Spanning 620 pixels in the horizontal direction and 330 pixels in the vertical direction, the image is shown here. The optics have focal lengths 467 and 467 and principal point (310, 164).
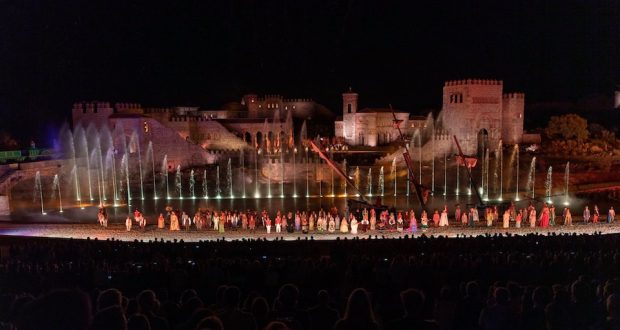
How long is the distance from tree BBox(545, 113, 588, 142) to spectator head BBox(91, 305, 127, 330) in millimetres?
43239

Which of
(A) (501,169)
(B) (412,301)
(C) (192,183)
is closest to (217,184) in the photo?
(C) (192,183)

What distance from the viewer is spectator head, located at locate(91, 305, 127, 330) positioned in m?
3.02

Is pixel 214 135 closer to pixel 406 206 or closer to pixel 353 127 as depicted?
pixel 353 127

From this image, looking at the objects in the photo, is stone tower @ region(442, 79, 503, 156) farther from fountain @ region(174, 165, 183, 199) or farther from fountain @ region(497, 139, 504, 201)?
fountain @ region(174, 165, 183, 199)

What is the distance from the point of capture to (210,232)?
61.7 feet

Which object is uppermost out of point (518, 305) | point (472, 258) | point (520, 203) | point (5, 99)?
point (5, 99)

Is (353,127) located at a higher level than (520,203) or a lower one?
higher

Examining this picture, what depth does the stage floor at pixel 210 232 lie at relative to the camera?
59.0 ft

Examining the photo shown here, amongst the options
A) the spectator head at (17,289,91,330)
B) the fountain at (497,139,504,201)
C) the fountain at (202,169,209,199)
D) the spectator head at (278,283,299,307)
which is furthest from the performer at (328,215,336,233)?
the spectator head at (17,289,91,330)

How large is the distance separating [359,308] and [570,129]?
42803 millimetres

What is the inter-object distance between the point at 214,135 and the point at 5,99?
87.5 ft

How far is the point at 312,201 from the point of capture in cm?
2920

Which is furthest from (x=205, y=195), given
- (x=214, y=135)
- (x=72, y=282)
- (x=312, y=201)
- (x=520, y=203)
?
(x=72, y=282)

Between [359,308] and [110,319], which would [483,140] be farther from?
[110,319]
